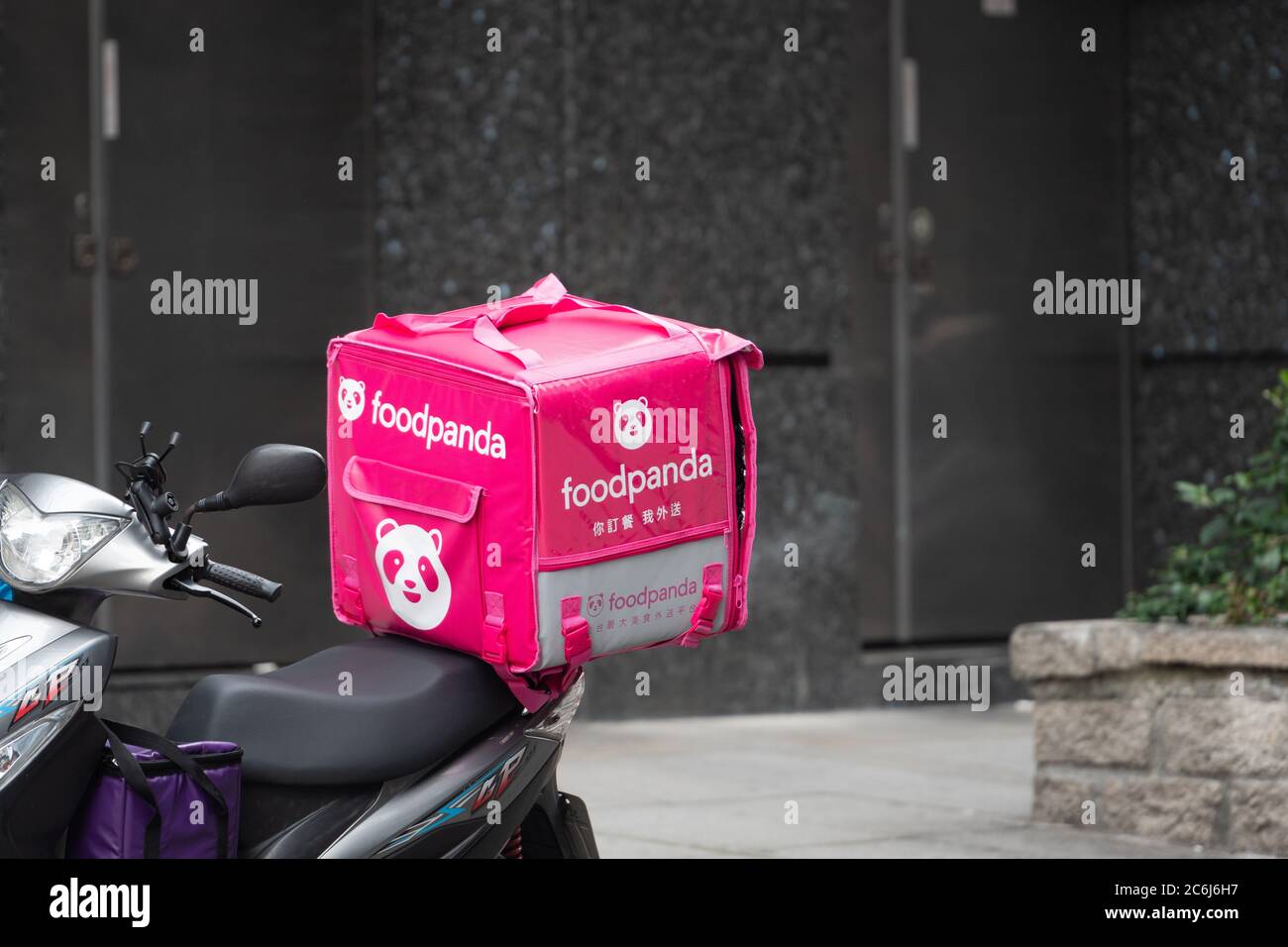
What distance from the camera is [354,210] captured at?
26.7 feet

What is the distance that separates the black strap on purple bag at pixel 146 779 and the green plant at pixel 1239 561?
349cm

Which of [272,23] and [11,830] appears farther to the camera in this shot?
[272,23]

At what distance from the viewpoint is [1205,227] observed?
9.62m

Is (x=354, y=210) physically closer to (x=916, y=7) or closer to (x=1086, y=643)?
(x=916, y=7)

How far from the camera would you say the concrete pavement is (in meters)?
5.87

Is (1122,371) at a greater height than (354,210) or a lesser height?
lesser

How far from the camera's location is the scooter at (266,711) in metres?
3.15

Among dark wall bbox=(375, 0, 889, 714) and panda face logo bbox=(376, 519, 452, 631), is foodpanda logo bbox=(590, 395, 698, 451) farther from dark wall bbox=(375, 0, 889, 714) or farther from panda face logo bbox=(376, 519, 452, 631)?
dark wall bbox=(375, 0, 889, 714)

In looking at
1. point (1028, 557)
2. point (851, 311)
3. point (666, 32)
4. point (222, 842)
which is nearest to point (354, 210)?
point (666, 32)

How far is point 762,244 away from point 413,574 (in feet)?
17.0

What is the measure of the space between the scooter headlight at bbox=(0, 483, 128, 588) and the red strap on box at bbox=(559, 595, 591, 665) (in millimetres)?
751
